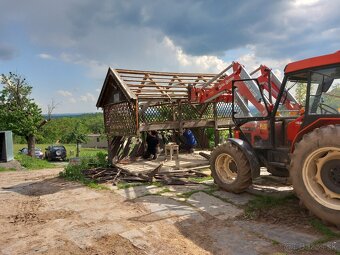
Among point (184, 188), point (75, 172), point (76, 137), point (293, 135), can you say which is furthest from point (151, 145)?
point (76, 137)

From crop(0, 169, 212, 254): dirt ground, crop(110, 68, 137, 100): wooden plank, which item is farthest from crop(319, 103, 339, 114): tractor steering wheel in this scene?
crop(110, 68, 137, 100): wooden plank

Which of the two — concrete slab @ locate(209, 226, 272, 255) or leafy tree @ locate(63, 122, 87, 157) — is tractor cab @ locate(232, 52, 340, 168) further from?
leafy tree @ locate(63, 122, 87, 157)

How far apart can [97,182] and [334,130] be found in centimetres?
714

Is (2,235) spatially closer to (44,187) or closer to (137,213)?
(137,213)

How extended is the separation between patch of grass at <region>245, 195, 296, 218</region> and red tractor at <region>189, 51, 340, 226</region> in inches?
18.2

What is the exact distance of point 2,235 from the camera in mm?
5586

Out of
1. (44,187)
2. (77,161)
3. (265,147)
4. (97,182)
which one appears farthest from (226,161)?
(77,161)

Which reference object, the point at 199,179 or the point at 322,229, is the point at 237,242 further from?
the point at 199,179

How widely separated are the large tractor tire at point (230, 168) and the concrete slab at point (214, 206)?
18.6 inches

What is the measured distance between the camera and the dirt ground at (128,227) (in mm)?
4594

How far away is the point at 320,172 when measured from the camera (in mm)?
4965

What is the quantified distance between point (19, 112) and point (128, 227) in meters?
27.6

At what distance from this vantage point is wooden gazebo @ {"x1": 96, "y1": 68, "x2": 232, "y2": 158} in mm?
11766

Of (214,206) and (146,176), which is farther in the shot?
(146,176)
